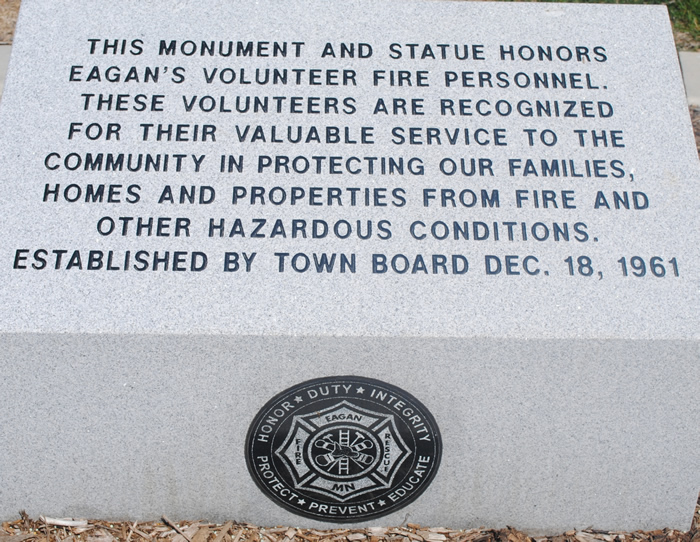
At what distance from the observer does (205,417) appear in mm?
2998

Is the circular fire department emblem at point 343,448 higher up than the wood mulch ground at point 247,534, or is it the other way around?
the circular fire department emblem at point 343,448

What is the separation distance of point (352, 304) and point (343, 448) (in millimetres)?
763

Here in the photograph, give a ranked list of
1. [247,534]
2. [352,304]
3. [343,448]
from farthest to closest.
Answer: [247,534] < [343,448] < [352,304]

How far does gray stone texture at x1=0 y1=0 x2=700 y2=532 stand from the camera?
109 inches

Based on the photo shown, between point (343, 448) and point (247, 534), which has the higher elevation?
point (343, 448)

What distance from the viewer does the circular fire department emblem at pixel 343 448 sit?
117 inches

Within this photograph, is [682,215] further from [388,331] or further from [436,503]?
[436,503]

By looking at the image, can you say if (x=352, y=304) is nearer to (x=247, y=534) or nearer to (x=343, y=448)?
(x=343, y=448)

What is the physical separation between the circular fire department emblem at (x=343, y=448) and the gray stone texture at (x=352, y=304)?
0.08m

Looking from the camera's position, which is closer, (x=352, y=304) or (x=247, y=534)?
(x=352, y=304)

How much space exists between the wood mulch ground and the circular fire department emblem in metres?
0.13

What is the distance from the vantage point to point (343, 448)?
10.1 ft

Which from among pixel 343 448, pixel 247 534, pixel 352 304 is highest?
pixel 352 304

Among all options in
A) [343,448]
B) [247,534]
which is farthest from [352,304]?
[247,534]
